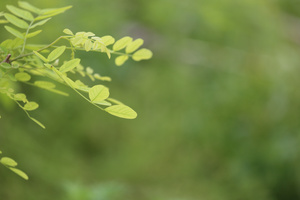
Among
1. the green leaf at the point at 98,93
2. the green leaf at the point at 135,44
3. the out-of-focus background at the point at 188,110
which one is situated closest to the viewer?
the green leaf at the point at 98,93

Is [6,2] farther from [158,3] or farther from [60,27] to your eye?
[158,3]

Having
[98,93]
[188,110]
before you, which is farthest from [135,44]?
[188,110]

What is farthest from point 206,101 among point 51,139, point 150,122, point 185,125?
point 51,139

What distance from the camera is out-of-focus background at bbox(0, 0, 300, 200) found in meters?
1.96

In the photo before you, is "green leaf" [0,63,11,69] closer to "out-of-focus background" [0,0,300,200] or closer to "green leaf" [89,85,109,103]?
"green leaf" [89,85,109,103]

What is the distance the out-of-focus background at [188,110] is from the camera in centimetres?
196

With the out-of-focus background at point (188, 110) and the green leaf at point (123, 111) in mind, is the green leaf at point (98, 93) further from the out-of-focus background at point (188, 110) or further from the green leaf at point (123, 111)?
the out-of-focus background at point (188, 110)

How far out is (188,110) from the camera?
2.35m

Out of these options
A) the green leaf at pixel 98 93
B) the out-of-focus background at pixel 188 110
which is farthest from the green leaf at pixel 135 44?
the out-of-focus background at pixel 188 110

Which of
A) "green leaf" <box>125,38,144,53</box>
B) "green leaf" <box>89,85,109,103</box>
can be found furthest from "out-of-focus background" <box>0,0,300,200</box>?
"green leaf" <box>89,85,109,103</box>

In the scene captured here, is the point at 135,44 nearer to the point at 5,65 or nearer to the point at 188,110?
the point at 5,65

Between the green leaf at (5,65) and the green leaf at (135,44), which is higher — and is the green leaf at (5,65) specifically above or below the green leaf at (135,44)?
below

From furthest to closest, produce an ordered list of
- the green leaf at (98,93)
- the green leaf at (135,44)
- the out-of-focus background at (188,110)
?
the out-of-focus background at (188,110) < the green leaf at (135,44) < the green leaf at (98,93)

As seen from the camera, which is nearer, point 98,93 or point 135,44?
point 98,93
